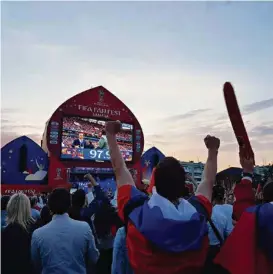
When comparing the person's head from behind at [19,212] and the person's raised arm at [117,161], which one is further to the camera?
the person's head from behind at [19,212]

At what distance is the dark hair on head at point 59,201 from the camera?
129 inches

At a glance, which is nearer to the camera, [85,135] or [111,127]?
[111,127]

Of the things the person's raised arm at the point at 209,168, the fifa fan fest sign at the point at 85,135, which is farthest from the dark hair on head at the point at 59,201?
the fifa fan fest sign at the point at 85,135

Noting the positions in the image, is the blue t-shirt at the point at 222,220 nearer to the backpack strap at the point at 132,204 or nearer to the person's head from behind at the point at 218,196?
the person's head from behind at the point at 218,196

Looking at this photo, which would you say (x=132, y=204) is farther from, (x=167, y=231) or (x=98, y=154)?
(x=98, y=154)

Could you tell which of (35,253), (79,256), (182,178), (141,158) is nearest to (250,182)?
(182,178)

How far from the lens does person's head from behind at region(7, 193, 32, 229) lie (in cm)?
360

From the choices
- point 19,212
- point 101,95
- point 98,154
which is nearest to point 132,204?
point 19,212

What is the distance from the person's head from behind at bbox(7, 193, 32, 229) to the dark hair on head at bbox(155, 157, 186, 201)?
1.87 m

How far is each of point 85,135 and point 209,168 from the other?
21.0m

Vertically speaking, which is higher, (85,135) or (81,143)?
(85,135)

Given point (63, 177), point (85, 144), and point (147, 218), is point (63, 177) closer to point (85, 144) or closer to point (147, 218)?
point (85, 144)

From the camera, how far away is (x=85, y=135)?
23172mm

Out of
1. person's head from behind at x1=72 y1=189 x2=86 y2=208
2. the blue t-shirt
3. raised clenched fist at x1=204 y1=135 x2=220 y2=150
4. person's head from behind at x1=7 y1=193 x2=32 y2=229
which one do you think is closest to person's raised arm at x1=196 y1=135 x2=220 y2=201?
raised clenched fist at x1=204 y1=135 x2=220 y2=150
